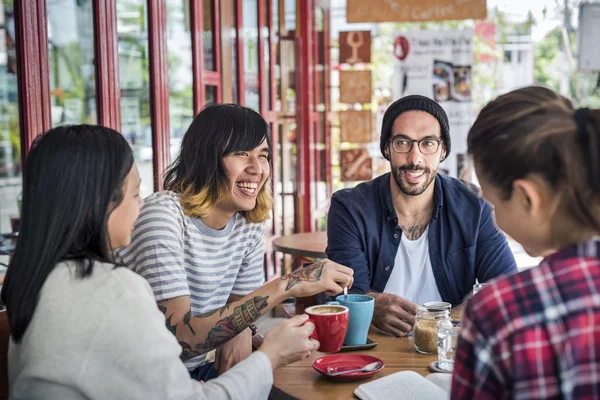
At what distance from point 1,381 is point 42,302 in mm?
447

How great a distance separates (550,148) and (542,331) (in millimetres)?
240

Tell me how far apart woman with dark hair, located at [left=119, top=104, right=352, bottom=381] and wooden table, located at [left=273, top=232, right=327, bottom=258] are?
4.48 feet

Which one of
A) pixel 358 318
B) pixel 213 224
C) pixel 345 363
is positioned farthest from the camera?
pixel 213 224

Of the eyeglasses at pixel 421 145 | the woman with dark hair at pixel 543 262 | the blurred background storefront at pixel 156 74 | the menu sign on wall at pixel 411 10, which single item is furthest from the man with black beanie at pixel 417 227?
the menu sign on wall at pixel 411 10

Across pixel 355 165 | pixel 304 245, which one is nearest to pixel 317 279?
pixel 304 245

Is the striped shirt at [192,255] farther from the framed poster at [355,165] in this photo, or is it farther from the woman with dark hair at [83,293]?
the framed poster at [355,165]

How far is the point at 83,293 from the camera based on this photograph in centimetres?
111

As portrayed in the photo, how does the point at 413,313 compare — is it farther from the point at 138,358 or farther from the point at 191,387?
the point at 138,358

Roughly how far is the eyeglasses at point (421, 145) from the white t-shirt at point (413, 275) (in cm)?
30

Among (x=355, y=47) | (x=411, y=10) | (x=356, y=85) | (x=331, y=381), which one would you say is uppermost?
(x=411, y=10)

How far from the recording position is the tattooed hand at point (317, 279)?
166 centimetres

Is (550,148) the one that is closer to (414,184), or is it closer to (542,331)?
(542,331)

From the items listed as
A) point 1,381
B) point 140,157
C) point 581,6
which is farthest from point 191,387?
point 581,6

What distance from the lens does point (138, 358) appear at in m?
1.10
